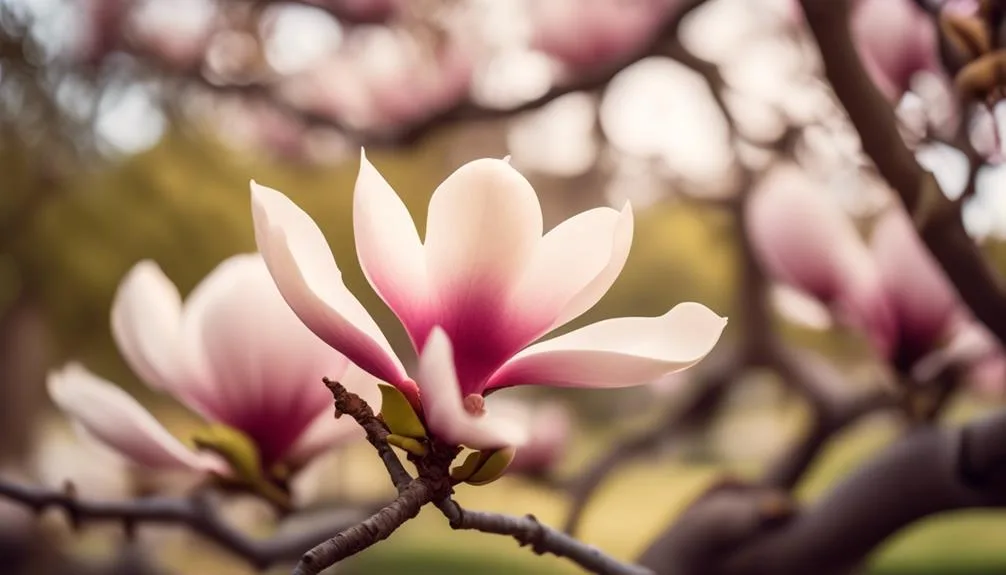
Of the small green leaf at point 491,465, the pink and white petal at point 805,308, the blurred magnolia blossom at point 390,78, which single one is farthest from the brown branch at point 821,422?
the blurred magnolia blossom at point 390,78

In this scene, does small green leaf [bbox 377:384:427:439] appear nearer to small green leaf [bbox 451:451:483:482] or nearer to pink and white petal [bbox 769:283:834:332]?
small green leaf [bbox 451:451:483:482]

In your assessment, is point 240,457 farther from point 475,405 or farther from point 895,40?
point 895,40

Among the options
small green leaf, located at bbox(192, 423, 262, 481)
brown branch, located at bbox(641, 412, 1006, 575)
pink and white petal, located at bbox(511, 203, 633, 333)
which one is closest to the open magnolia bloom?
small green leaf, located at bbox(192, 423, 262, 481)

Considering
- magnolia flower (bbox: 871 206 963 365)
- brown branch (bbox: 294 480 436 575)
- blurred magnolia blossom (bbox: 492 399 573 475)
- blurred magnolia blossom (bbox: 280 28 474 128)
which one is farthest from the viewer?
blurred magnolia blossom (bbox: 280 28 474 128)

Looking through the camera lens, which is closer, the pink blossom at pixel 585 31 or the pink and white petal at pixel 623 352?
the pink and white petal at pixel 623 352

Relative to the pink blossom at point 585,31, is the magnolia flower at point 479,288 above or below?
below

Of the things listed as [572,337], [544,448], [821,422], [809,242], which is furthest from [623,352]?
[544,448]

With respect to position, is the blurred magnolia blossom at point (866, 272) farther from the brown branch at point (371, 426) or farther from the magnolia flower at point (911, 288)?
the brown branch at point (371, 426)
